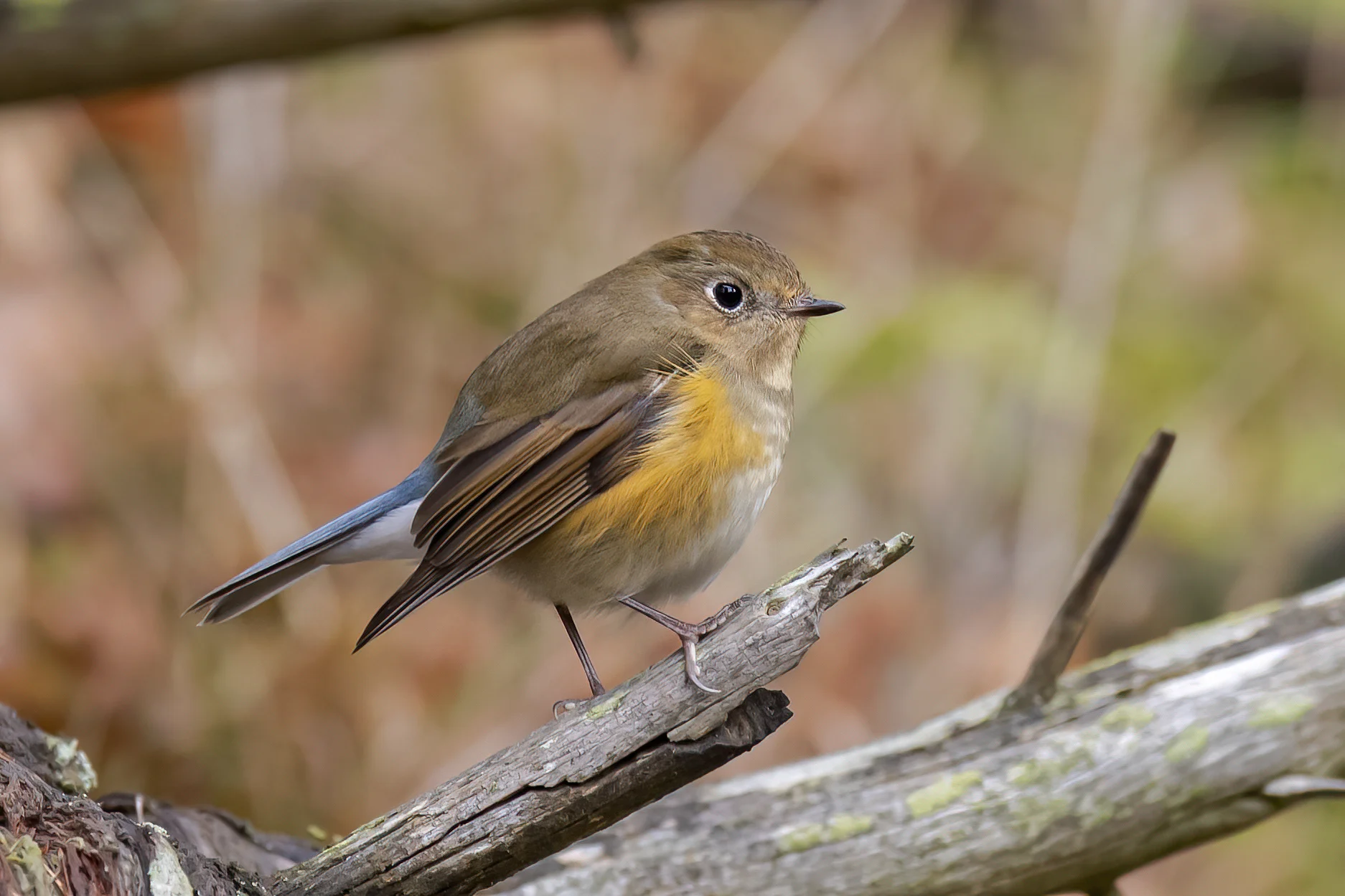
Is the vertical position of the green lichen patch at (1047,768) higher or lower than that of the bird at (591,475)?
lower

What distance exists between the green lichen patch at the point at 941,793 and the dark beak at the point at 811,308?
47.3 inches

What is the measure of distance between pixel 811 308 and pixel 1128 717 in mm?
1233

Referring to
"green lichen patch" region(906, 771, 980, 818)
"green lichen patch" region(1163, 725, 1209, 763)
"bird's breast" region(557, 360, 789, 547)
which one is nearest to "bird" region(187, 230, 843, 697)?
"bird's breast" region(557, 360, 789, 547)

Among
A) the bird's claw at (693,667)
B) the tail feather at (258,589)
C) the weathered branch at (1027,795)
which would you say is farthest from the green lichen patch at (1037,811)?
the tail feather at (258,589)

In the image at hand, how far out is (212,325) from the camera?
524 cm

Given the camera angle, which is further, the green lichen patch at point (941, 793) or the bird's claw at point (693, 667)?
the green lichen patch at point (941, 793)

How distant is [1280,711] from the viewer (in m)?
2.80

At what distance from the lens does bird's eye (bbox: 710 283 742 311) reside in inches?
131

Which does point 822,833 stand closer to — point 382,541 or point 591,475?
point 591,475

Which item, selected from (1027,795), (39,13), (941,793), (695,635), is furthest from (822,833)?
(39,13)

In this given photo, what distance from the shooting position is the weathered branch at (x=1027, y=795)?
2633 mm

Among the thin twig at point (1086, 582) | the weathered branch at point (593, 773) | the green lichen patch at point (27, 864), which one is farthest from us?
the thin twig at point (1086, 582)

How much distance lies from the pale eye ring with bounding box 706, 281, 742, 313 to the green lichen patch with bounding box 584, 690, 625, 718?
1.29 metres

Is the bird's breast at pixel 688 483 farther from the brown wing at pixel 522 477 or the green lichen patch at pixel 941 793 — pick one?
the green lichen patch at pixel 941 793
